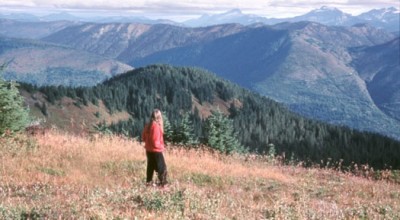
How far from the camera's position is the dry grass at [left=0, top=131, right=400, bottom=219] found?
8.78 metres

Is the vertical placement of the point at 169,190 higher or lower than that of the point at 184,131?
higher

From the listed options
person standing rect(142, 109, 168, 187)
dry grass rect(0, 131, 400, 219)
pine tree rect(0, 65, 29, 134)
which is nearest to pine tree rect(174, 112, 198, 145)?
pine tree rect(0, 65, 29, 134)

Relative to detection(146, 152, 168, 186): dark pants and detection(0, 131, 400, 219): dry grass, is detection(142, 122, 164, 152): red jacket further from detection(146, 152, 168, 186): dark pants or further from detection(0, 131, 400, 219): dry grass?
detection(0, 131, 400, 219): dry grass

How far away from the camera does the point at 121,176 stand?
1462 cm

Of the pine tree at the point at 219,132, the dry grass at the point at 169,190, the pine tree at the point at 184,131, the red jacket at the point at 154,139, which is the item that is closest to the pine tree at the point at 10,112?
the dry grass at the point at 169,190

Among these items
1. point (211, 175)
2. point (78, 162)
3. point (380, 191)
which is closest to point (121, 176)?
point (78, 162)

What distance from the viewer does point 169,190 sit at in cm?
1059

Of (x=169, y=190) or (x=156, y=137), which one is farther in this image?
(x=156, y=137)

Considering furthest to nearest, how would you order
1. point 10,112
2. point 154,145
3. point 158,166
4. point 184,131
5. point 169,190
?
point 184,131 < point 10,112 < point 154,145 < point 158,166 < point 169,190

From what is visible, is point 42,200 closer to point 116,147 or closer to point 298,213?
point 298,213

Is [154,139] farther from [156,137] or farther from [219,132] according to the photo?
[219,132]

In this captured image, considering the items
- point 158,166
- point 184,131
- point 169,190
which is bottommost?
point 184,131

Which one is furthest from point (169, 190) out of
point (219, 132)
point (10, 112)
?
point (219, 132)

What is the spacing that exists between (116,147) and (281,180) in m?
6.59
